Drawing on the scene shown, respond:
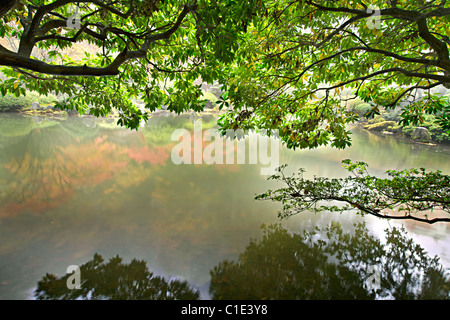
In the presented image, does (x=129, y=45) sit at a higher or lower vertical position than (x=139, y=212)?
higher

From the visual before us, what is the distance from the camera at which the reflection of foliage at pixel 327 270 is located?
412 centimetres

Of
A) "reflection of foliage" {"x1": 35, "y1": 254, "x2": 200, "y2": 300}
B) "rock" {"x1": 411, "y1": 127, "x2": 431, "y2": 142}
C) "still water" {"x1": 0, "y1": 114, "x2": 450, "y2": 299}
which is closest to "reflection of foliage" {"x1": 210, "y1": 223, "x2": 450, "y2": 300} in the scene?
"still water" {"x1": 0, "y1": 114, "x2": 450, "y2": 299}

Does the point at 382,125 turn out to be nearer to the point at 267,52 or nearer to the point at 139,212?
the point at 267,52

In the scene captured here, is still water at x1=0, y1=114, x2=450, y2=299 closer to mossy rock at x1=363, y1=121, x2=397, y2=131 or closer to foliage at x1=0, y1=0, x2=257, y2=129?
foliage at x1=0, y1=0, x2=257, y2=129

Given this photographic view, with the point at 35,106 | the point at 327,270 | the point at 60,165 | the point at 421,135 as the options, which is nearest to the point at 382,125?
the point at 421,135

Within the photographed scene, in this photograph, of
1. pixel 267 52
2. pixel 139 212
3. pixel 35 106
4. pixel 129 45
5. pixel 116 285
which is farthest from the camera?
pixel 35 106

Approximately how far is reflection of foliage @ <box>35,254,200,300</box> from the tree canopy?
10.3 feet

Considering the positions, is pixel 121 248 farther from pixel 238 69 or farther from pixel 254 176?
pixel 254 176

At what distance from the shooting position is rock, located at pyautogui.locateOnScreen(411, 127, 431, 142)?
1875 centimetres

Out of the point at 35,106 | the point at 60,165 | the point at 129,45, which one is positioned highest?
the point at 35,106

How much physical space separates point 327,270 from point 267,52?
4483 mm

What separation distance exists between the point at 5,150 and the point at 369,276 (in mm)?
17344

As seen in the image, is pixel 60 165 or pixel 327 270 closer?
pixel 327 270

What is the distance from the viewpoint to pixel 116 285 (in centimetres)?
424
